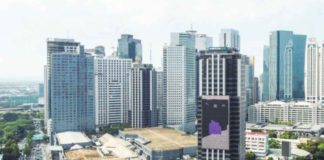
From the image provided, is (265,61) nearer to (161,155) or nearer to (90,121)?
(90,121)

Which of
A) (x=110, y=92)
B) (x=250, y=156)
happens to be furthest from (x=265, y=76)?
(x=250, y=156)

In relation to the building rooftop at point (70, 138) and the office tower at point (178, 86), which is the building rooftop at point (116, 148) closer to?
the building rooftop at point (70, 138)

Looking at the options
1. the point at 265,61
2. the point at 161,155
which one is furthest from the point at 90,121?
the point at 265,61

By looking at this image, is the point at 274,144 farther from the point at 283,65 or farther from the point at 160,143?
the point at 283,65

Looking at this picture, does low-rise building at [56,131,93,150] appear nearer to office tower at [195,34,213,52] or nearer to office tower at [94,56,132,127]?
office tower at [94,56,132,127]

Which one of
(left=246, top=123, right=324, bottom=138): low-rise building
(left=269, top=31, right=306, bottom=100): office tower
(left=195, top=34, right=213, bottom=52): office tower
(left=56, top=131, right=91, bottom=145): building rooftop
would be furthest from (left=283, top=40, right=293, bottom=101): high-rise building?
(left=56, top=131, right=91, bottom=145): building rooftop

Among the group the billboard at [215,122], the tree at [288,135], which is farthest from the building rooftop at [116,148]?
the tree at [288,135]

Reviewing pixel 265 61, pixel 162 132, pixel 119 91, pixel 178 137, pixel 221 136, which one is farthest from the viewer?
pixel 265 61
